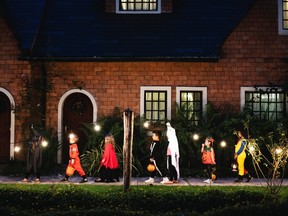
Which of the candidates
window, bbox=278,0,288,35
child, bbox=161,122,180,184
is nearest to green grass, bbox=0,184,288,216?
child, bbox=161,122,180,184

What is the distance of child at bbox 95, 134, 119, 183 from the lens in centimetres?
1395

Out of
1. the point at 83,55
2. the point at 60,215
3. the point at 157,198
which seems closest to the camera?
the point at 60,215

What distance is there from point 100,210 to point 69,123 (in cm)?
783

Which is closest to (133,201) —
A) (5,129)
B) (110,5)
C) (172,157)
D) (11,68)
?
(172,157)

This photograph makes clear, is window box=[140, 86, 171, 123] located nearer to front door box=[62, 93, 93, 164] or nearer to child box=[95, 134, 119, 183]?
front door box=[62, 93, 93, 164]

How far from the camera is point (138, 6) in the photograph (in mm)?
18141

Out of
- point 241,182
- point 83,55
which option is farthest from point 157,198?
point 83,55

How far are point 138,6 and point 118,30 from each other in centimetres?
138

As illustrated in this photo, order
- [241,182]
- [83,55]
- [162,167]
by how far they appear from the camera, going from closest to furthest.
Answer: [241,182] < [162,167] < [83,55]

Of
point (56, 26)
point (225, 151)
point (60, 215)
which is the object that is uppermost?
point (56, 26)

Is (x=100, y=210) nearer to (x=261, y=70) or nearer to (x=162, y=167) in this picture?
(x=162, y=167)

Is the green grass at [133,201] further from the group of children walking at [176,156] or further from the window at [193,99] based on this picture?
the window at [193,99]

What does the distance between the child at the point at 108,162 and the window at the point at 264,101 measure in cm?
546

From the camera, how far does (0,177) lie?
587 inches
